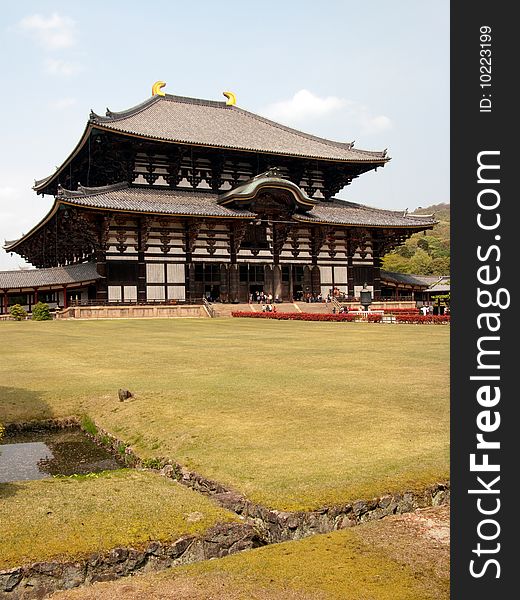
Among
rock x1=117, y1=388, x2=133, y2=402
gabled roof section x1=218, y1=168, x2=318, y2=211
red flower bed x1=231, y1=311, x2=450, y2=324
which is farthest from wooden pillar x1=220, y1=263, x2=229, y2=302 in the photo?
rock x1=117, y1=388, x2=133, y2=402

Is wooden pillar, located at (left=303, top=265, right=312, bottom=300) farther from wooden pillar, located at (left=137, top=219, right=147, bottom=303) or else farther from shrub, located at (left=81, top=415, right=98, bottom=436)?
shrub, located at (left=81, top=415, right=98, bottom=436)

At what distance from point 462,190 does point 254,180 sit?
145ft

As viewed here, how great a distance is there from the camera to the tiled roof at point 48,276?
1636 inches

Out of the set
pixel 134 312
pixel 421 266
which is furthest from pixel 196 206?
pixel 421 266

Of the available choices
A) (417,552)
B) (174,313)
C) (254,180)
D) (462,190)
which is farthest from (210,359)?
(254,180)

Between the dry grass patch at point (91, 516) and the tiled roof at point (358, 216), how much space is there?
4053 centimetres

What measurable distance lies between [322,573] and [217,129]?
167 ft

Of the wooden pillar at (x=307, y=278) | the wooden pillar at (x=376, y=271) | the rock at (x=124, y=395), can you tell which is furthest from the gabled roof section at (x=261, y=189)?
the rock at (x=124, y=395)

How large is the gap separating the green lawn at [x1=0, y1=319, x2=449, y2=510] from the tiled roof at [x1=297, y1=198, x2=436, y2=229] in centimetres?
2761

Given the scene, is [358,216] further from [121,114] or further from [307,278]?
[121,114]

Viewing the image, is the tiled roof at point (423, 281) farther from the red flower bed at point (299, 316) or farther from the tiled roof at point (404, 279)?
the red flower bed at point (299, 316)

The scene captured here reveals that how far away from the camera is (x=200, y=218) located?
43.0 meters

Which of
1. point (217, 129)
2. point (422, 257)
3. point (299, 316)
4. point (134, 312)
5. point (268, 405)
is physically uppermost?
point (217, 129)

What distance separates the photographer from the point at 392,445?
25.9 feet
